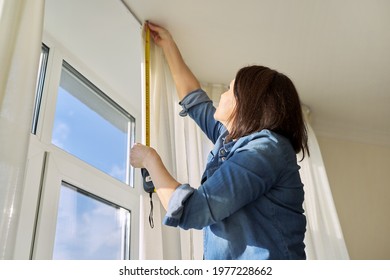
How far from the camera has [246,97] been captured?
1103 mm

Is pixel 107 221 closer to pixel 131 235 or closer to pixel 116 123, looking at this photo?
pixel 131 235

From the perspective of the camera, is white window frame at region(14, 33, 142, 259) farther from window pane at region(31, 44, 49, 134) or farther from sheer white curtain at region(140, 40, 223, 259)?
sheer white curtain at region(140, 40, 223, 259)

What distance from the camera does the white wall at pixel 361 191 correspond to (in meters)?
2.60

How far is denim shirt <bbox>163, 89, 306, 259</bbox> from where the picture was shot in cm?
88

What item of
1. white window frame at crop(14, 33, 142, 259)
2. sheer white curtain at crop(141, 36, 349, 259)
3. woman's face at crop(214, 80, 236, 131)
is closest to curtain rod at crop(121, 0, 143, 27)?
sheer white curtain at crop(141, 36, 349, 259)

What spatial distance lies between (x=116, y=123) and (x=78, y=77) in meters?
0.31

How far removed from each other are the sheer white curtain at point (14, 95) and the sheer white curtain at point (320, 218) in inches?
62.6

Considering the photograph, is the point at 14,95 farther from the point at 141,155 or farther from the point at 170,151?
the point at 170,151

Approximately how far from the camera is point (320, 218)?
7.07 ft

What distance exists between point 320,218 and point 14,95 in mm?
1758

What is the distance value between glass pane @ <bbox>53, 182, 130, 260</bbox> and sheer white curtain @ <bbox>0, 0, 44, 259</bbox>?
649mm

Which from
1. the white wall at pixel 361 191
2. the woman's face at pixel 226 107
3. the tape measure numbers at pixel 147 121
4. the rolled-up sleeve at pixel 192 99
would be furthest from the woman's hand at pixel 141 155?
the white wall at pixel 361 191

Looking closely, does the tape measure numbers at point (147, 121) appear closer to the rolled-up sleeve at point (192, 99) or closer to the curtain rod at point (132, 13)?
the curtain rod at point (132, 13)
